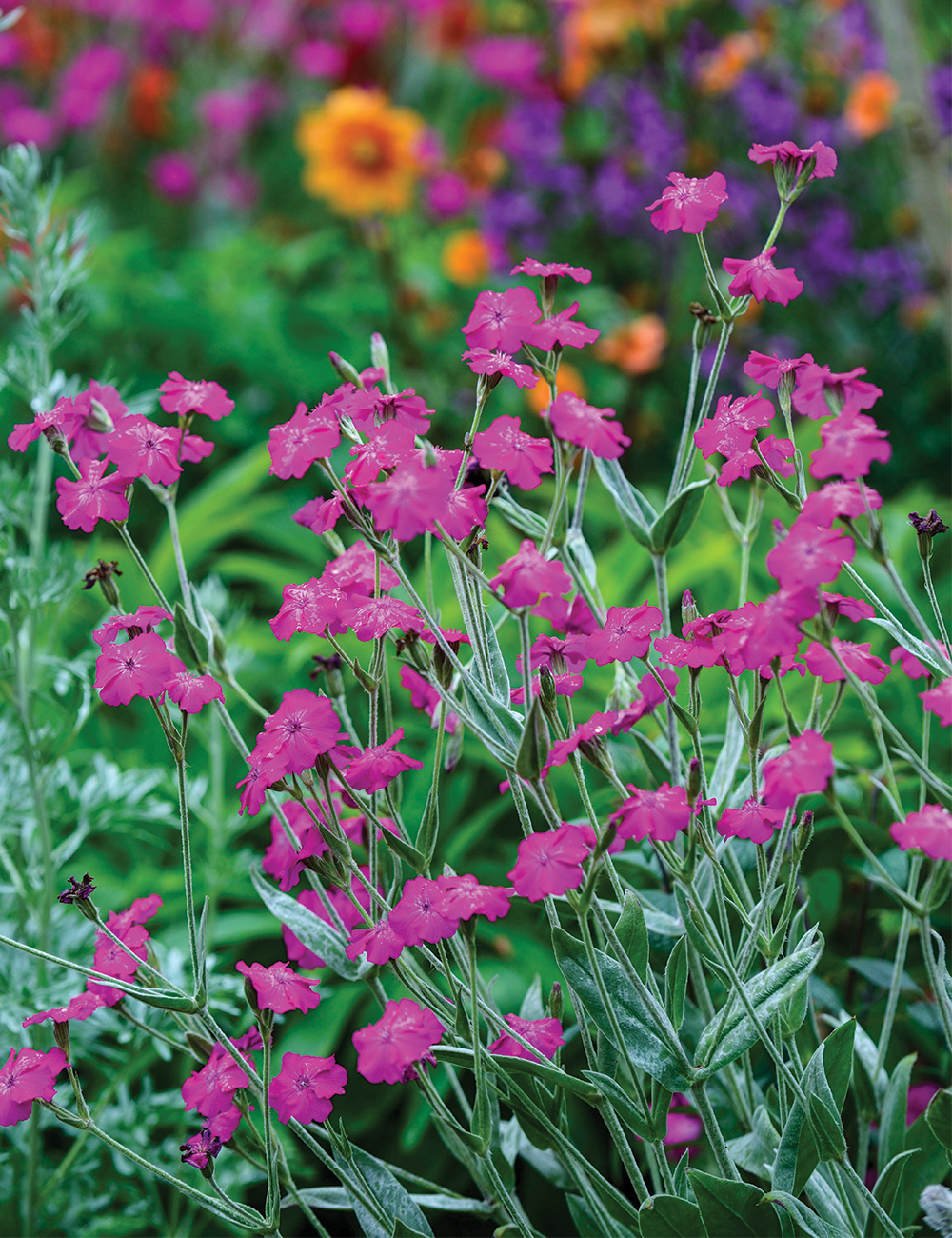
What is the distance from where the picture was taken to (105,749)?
55.8 inches

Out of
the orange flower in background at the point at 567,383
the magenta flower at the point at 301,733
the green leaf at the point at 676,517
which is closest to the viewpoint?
the magenta flower at the point at 301,733

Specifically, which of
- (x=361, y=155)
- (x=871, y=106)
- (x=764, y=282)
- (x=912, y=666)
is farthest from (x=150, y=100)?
(x=912, y=666)

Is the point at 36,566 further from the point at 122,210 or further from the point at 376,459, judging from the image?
the point at 122,210

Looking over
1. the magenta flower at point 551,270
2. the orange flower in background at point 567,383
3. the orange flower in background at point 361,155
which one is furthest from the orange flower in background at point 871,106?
the magenta flower at point 551,270

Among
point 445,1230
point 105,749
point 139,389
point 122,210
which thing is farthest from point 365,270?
point 445,1230

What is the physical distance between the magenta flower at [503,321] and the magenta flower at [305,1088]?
41 centimetres

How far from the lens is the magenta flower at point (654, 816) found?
0.57 m

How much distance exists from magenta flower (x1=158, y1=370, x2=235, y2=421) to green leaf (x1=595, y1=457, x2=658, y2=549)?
0.81 ft

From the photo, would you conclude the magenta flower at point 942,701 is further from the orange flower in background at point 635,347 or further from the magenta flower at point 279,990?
the orange flower in background at point 635,347

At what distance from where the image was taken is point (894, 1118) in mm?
758

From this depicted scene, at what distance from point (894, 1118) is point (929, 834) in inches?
12.9

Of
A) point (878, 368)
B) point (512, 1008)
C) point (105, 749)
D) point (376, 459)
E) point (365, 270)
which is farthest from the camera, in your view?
point (365, 270)

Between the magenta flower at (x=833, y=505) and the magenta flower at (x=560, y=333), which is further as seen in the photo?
the magenta flower at (x=560, y=333)

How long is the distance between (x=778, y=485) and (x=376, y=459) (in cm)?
22
